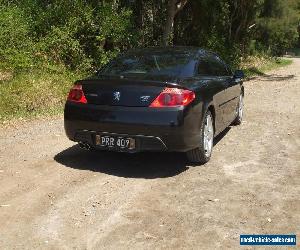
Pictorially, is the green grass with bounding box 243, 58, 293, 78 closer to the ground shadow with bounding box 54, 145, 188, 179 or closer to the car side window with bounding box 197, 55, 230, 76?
the car side window with bounding box 197, 55, 230, 76

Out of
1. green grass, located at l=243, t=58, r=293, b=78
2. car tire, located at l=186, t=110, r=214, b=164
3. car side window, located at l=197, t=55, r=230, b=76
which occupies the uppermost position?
car side window, located at l=197, t=55, r=230, b=76

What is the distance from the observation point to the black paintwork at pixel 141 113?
5.15 m

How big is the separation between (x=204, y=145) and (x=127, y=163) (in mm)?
1065

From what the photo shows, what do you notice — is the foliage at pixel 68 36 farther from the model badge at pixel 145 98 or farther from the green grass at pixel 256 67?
the model badge at pixel 145 98

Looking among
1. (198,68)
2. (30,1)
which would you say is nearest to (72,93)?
(198,68)

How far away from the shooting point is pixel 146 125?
→ 203 inches

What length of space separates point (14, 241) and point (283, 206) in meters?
2.67

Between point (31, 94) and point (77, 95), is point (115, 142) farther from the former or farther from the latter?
point (31, 94)

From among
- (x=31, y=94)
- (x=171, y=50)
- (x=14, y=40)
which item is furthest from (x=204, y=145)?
(x=14, y=40)

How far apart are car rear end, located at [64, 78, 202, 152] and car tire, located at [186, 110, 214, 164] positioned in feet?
0.83

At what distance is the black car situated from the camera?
16.9ft

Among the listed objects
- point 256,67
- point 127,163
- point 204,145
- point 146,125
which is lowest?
point 256,67

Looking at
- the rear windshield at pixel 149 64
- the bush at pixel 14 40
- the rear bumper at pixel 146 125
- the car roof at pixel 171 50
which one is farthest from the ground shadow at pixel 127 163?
the bush at pixel 14 40

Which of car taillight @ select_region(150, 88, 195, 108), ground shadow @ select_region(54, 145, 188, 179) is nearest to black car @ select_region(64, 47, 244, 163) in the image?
car taillight @ select_region(150, 88, 195, 108)
